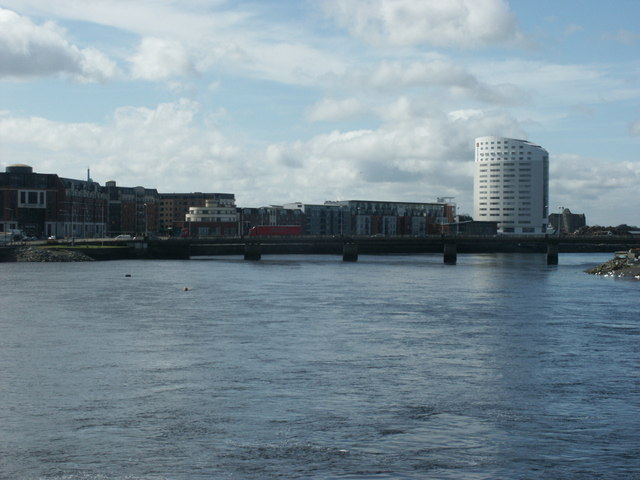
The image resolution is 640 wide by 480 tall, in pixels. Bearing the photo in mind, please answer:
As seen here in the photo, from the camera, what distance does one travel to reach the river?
102 ft

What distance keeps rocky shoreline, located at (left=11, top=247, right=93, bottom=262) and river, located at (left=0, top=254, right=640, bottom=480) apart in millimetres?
87882

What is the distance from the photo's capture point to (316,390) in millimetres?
42219

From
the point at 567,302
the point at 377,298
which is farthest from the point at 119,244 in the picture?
the point at 567,302

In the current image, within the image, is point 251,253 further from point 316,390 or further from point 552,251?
point 316,390

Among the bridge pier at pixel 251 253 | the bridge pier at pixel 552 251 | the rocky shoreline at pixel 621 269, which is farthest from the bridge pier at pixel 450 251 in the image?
the bridge pier at pixel 251 253

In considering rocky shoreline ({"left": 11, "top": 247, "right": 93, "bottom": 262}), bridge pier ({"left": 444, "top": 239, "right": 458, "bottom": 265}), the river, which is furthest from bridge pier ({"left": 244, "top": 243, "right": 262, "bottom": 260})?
the river

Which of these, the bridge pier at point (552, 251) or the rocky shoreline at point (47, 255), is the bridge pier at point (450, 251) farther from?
the rocky shoreline at point (47, 255)

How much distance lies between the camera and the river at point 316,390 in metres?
31.0

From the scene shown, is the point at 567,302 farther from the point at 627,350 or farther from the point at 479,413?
the point at 479,413

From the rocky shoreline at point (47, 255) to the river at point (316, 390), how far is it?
87.9 meters

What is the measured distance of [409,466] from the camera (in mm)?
30297

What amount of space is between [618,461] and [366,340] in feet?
99.5

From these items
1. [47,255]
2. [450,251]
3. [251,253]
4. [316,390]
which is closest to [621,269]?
[450,251]

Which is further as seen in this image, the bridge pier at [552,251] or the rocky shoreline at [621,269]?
the bridge pier at [552,251]
